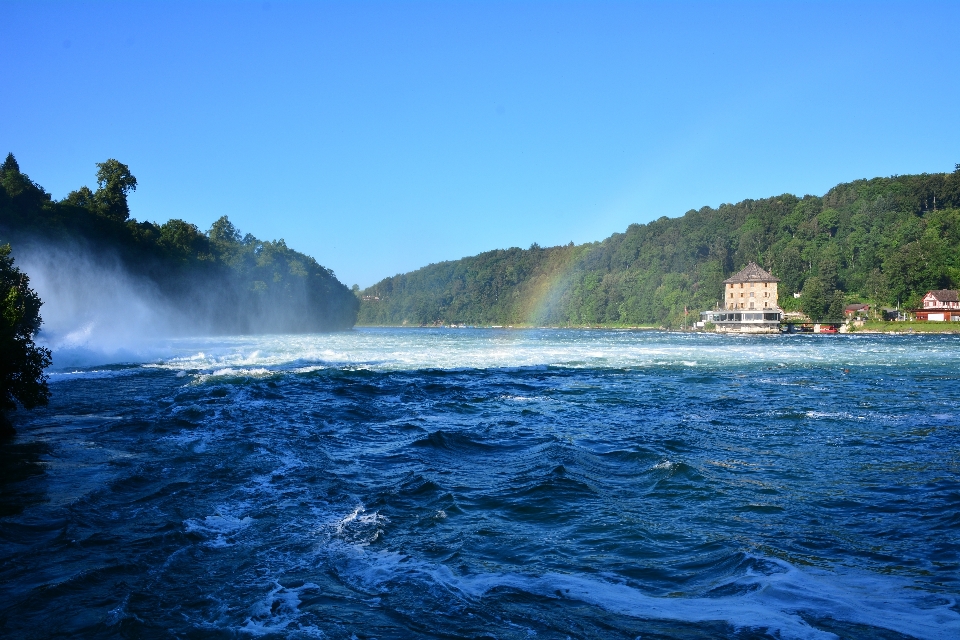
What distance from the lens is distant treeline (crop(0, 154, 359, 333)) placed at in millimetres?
65562

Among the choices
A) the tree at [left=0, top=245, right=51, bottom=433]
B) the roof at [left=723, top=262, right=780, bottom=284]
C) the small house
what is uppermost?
the roof at [left=723, top=262, right=780, bottom=284]

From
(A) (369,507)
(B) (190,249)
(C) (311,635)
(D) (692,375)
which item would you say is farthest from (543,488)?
(B) (190,249)

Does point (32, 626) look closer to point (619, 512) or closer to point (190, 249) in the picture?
point (619, 512)

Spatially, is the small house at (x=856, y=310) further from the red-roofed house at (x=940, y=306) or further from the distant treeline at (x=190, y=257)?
the distant treeline at (x=190, y=257)

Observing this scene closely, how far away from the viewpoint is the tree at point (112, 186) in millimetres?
82188

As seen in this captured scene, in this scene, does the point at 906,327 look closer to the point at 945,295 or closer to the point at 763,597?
the point at 945,295

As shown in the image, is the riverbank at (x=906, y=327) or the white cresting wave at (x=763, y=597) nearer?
the white cresting wave at (x=763, y=597)

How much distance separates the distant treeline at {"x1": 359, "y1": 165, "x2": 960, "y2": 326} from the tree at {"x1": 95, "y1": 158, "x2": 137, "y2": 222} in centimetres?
10243

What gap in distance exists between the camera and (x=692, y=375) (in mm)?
29062

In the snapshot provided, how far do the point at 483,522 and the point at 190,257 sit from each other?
3923 inches

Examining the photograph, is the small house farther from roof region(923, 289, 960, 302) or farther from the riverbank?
roof region(923, 289, 960, 302)

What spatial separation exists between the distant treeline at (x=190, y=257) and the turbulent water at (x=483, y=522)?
57482 mm

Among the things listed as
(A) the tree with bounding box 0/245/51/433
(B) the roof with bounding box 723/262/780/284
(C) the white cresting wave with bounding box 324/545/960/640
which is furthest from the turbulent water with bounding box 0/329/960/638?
(B) the roof with bounding box 723/262/780/284

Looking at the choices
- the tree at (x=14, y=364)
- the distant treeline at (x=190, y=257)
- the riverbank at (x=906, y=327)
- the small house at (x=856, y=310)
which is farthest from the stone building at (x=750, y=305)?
the tree at (x=14, y=364)
